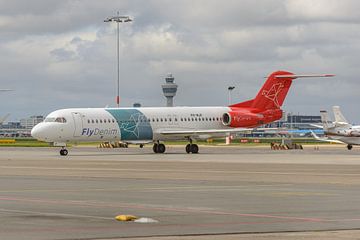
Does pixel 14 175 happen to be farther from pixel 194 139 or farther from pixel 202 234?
pixel 194 139

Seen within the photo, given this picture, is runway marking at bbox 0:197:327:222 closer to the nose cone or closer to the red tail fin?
the nose cone

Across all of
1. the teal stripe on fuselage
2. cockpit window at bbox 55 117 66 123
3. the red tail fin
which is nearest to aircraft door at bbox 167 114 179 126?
the teal stripe on fuselage

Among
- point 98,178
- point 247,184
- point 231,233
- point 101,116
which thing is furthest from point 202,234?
point 101,116

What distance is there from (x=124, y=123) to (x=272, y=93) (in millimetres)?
15826

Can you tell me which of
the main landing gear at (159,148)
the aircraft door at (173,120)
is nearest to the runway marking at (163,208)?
the main landing gear at (159,148)

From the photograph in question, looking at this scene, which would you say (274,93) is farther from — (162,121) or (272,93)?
(162,121)

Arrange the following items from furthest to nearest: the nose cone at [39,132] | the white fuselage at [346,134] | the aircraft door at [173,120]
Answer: the white fuselage at [346,134] → the aircraft door at [173,120] → the nose cone at [39,132]

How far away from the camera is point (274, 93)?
3314 inches

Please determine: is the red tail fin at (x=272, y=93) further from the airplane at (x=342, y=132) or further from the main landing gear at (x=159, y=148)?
the airplane at (x=342, y=132)

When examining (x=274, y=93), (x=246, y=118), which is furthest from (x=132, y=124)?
(x=274, y=93)

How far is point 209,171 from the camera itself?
42312 millimetres

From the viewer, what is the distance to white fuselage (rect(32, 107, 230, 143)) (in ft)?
241

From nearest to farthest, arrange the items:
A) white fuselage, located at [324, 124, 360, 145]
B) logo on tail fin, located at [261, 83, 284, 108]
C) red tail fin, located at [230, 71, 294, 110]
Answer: red tail fin, located at [230, 71, 294, 110]
logo on tail fin, located at [261, 83, 284, 108]
white fuselage, located at [324, 124, 360, 145]

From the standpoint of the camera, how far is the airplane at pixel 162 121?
73625 millimetres
